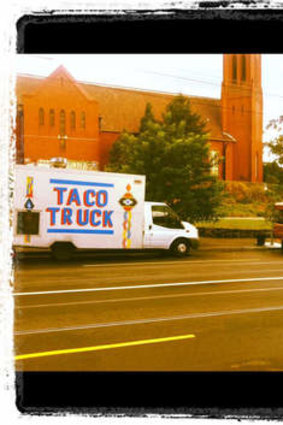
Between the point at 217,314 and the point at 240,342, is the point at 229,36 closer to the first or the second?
the point at 240,342

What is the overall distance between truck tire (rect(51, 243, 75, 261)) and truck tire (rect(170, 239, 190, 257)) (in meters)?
3.44

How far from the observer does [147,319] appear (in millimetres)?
6684

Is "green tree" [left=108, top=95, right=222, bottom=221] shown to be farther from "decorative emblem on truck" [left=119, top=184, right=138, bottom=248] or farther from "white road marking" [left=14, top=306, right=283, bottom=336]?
"white road marking" [left=14, top=306, right=283, bottom=336]

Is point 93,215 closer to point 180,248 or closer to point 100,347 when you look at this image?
point 180,248

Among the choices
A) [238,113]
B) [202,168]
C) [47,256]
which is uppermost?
[238,113]

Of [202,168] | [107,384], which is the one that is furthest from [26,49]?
[202,168]

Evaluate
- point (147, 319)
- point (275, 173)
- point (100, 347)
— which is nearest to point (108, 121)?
point (275, 173)

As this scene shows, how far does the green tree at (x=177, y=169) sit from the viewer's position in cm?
1750

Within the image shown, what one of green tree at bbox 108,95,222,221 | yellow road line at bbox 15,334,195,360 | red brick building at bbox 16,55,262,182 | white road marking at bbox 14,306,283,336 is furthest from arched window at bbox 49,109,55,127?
yellow road line at bbox 15,334,195,360

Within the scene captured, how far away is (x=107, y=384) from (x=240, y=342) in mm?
2506

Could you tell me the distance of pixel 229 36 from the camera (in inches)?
113

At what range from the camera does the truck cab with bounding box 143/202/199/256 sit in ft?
52.0

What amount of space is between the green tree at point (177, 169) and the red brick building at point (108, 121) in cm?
854

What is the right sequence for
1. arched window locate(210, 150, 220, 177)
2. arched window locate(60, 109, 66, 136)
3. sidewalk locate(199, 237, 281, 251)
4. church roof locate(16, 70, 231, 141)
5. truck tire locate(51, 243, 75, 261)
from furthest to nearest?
1. church roof locate(16, 70, 231, 141)
2. arched window locate(60, 109, 66, 136)
3. arched window locate(210, 150, 220, 177)
4. sidewalk locate(199, 237, 281, 251)
5. truck tire locate(51, 243, 75, 261)
